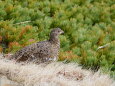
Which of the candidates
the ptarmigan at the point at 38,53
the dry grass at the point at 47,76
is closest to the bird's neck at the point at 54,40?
the ptarmigan at the point at 38,53

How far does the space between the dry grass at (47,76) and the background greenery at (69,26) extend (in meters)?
1.43

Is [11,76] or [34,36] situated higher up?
[11,76]

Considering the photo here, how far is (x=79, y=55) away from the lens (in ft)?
33.0

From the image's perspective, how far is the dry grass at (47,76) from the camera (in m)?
5.71

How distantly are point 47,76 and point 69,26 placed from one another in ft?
19.0

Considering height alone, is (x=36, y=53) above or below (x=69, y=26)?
above

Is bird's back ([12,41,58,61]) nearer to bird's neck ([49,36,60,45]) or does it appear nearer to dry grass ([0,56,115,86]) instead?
dry grass ([0,56,115,86])

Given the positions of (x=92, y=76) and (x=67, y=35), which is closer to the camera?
(x=92, y=76)

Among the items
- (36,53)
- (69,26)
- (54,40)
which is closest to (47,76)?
(36,53)

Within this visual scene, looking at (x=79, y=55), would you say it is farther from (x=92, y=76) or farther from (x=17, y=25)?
(x=92, y=76)

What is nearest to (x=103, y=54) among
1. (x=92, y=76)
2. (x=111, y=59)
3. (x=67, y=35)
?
(x=111, y=59)

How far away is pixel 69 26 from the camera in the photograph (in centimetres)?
1164

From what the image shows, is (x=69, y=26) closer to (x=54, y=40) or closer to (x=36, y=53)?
(x=54, y=40)

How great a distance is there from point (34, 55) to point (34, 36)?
314 centimetres
